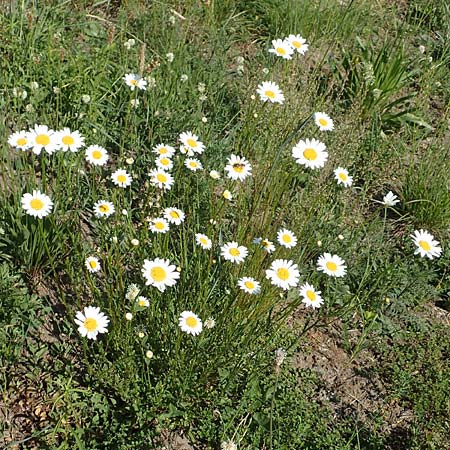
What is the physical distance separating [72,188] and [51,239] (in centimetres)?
34

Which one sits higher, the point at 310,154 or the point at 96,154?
the point at 310,154

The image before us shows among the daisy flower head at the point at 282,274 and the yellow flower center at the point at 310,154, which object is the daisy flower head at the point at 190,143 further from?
the daisy flower head at the point at 282,274

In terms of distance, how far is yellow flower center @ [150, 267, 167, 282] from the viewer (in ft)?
7.51

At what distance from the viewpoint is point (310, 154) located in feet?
8.81

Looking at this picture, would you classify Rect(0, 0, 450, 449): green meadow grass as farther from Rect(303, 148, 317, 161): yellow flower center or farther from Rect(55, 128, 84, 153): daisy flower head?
Rect(303, 148, 317, 161): yellow flower center

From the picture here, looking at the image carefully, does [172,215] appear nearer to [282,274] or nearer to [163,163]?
[163,163]

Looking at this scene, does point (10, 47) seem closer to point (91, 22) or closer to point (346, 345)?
point (91, 22)

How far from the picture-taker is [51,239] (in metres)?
2.70

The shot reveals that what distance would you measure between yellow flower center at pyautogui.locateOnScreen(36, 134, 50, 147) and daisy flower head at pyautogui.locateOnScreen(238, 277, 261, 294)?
918 mm

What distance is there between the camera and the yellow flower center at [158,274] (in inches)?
90.1

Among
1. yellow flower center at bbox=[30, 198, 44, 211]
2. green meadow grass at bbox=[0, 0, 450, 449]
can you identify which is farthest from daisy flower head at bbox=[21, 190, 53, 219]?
green meadow grass at bbox=[0, 0, 450, 449]

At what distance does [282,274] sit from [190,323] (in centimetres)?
41

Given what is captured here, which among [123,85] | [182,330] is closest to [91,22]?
[123,85]

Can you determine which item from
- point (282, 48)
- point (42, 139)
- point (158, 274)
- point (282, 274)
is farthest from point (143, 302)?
point (282, 48)
